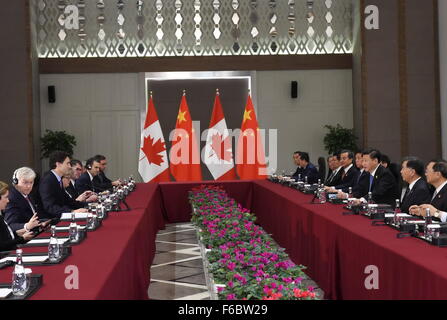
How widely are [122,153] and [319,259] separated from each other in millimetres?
7609

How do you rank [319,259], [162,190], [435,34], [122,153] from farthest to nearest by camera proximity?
[122,153], [435,34], [162,190], [319,259]

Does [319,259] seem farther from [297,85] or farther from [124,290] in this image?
[297,85]

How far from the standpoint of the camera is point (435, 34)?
1098cm

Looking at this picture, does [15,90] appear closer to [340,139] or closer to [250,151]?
[250,151]

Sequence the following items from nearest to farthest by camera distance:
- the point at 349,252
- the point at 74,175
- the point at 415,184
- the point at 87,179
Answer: the point at 349,252
the point at 415,184
the point at 74,175
the point at 87,179

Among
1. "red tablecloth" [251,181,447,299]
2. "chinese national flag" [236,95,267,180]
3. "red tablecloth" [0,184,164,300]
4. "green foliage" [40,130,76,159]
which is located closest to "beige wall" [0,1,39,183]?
"green foliage" [40,130,76,159]

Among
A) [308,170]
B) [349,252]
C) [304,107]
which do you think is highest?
[304,107]

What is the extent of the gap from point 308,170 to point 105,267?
20.5 feet

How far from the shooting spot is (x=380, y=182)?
19.1 ft

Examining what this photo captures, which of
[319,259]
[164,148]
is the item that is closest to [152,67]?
[164,148]

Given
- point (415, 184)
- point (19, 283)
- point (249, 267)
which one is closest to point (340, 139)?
point (415, 184)

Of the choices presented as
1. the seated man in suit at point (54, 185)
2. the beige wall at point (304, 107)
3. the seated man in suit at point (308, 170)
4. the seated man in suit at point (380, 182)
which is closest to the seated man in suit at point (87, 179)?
the seated man in suit at point (54, 185)

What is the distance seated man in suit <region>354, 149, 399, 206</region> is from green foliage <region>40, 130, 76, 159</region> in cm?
663

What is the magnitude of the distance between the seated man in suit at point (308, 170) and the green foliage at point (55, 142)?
Result: 14.8ft
